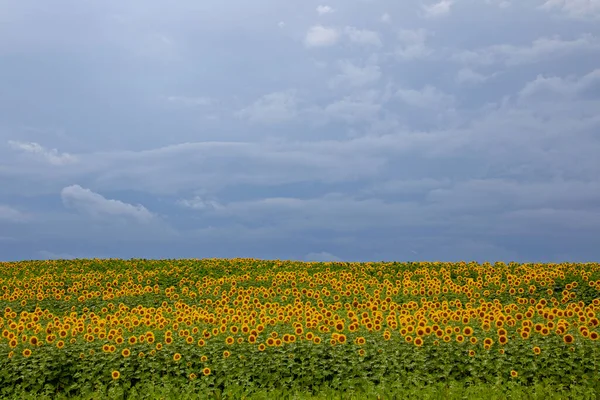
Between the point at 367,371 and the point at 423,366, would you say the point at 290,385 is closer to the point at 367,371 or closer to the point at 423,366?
the point at 367,371

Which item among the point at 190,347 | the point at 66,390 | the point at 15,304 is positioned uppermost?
the point at 15,304

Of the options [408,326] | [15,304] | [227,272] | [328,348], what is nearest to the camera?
[328,348]

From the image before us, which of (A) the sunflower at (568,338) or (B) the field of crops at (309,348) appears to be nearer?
(B) the field of crops at (309,348)

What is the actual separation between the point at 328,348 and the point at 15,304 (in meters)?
12.4

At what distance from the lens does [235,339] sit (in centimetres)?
1091

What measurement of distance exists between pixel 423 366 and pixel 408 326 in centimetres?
133

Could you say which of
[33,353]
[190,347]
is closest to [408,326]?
[190,347]

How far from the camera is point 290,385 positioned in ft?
31.3

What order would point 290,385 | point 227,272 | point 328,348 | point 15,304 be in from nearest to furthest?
point 290,385
point 328,348
point 15,304
point 227,272

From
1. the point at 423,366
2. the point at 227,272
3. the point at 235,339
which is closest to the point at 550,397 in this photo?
Result: the point at 423,366

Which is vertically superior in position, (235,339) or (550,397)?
(235,339)

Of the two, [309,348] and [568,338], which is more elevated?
[568,338]

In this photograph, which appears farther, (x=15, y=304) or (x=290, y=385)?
(x=15, y=304)

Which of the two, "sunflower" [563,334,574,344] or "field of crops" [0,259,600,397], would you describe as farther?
"sunflower" [563,334,574,344]
